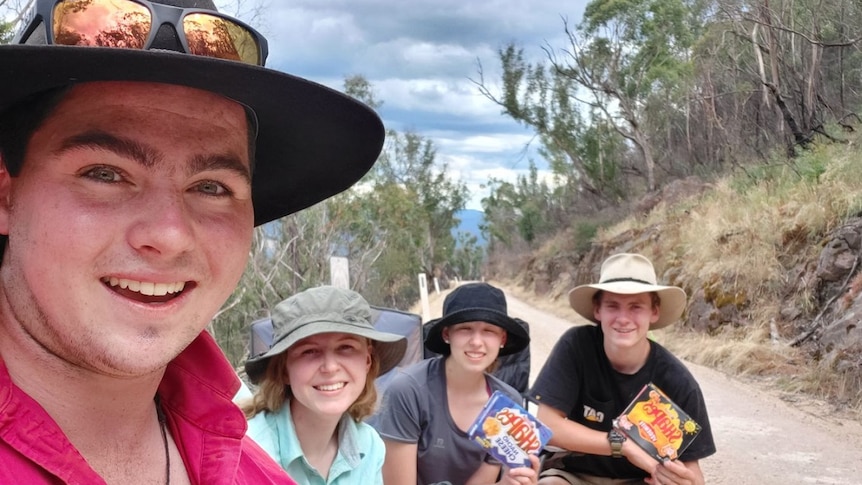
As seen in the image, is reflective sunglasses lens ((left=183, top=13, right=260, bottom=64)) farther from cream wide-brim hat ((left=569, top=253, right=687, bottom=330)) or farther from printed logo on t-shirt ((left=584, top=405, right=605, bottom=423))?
printed logo on t-shirt ((left=584, top=405, right=605, bottom=423))

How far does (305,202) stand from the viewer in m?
1.54

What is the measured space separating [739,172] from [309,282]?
29.6ft

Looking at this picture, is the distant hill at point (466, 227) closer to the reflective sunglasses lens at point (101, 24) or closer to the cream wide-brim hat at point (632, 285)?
the cream wide-brim hat at point (632, 285)

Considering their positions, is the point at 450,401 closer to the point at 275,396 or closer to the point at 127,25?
the point at 275,396

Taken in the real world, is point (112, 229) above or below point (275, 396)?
above

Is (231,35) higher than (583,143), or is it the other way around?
(583,143)

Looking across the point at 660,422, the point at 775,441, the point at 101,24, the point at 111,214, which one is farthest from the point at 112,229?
the point at 775,441

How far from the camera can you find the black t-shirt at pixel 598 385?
117 inches

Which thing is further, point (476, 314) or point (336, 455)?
point (476, 314)

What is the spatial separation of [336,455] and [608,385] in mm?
1289

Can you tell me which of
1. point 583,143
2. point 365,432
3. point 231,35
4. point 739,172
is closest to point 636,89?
point 583,143

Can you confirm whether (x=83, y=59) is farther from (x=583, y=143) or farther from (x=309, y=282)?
(x=583, y=143)

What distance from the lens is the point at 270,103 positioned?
1.11m

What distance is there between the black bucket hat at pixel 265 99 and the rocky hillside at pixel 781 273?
20.1 feet
